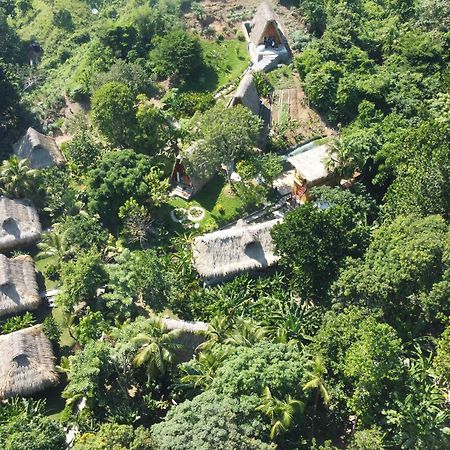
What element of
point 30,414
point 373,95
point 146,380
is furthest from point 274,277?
point 373,95

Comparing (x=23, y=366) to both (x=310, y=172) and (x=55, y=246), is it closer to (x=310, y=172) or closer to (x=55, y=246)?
(x=55, y=246)

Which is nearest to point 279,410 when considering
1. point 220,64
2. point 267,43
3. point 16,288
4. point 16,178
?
point 16,288

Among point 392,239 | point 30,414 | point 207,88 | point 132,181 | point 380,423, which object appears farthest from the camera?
point 207,88

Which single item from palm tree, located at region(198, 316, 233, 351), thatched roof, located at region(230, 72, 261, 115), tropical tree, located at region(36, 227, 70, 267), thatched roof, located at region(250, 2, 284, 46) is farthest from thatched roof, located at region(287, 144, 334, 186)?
thatched roof, located at region(250, 2, 284, 46)

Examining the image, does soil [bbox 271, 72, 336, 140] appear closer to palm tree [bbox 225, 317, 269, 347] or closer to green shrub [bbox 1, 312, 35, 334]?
palm tree [bbox 225, 317, 269, 347]

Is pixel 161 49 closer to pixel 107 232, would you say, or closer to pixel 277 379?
pixel 107 232

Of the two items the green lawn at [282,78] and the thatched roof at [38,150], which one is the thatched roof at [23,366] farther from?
the green lawn at [282,78]
